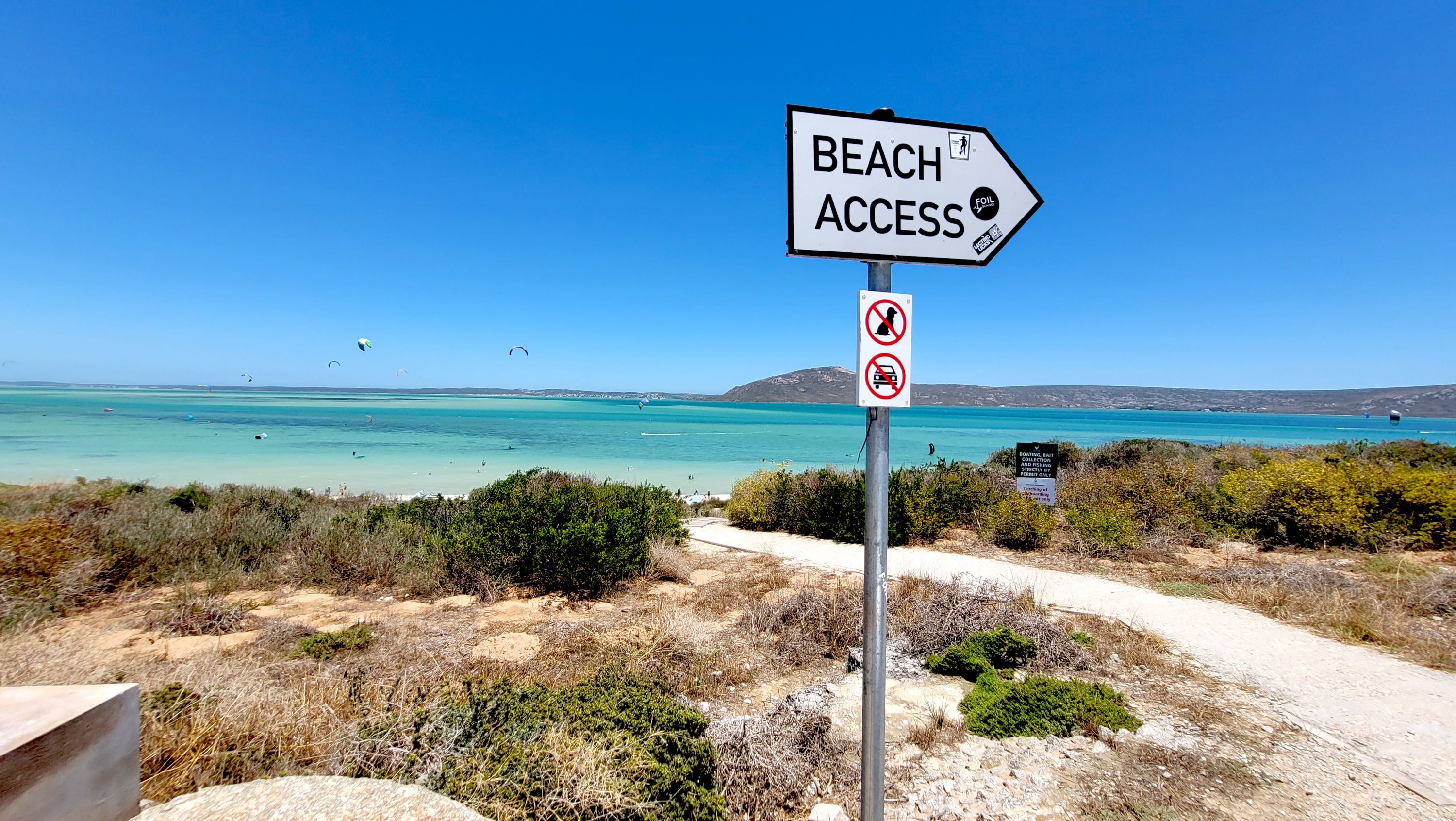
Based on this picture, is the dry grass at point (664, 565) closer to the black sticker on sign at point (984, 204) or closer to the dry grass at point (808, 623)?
the dry grass at point (808, 623)

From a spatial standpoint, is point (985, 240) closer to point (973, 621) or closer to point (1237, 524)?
point (973, 621)

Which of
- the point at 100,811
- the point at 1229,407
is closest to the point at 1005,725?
the point at 100,811

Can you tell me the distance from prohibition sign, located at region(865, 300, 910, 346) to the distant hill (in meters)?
86.8

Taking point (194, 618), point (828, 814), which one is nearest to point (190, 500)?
point (194, 618)

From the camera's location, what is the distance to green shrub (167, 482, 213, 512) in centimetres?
891

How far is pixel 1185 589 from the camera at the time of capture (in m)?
6.78

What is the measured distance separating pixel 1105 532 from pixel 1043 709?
641cm

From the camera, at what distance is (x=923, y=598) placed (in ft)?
19.0

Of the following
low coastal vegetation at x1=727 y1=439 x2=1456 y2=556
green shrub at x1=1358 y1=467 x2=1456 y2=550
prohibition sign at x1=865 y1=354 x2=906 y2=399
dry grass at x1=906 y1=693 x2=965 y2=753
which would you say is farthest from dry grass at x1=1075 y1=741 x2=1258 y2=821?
green shrub at x1=1358 y1=467 x2=1456 y2=550

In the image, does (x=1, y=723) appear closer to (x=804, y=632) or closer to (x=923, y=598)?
(x=804, y=632)

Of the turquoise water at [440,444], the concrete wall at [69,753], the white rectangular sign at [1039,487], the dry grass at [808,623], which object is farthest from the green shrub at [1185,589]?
the turquoise water at [440,444]

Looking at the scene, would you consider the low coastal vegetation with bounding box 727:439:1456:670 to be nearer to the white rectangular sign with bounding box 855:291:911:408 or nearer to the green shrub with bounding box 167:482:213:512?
the white rectangular sign with bounding box 855:291:911:408

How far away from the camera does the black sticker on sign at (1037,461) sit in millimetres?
8930

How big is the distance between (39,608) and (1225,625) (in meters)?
11.3
